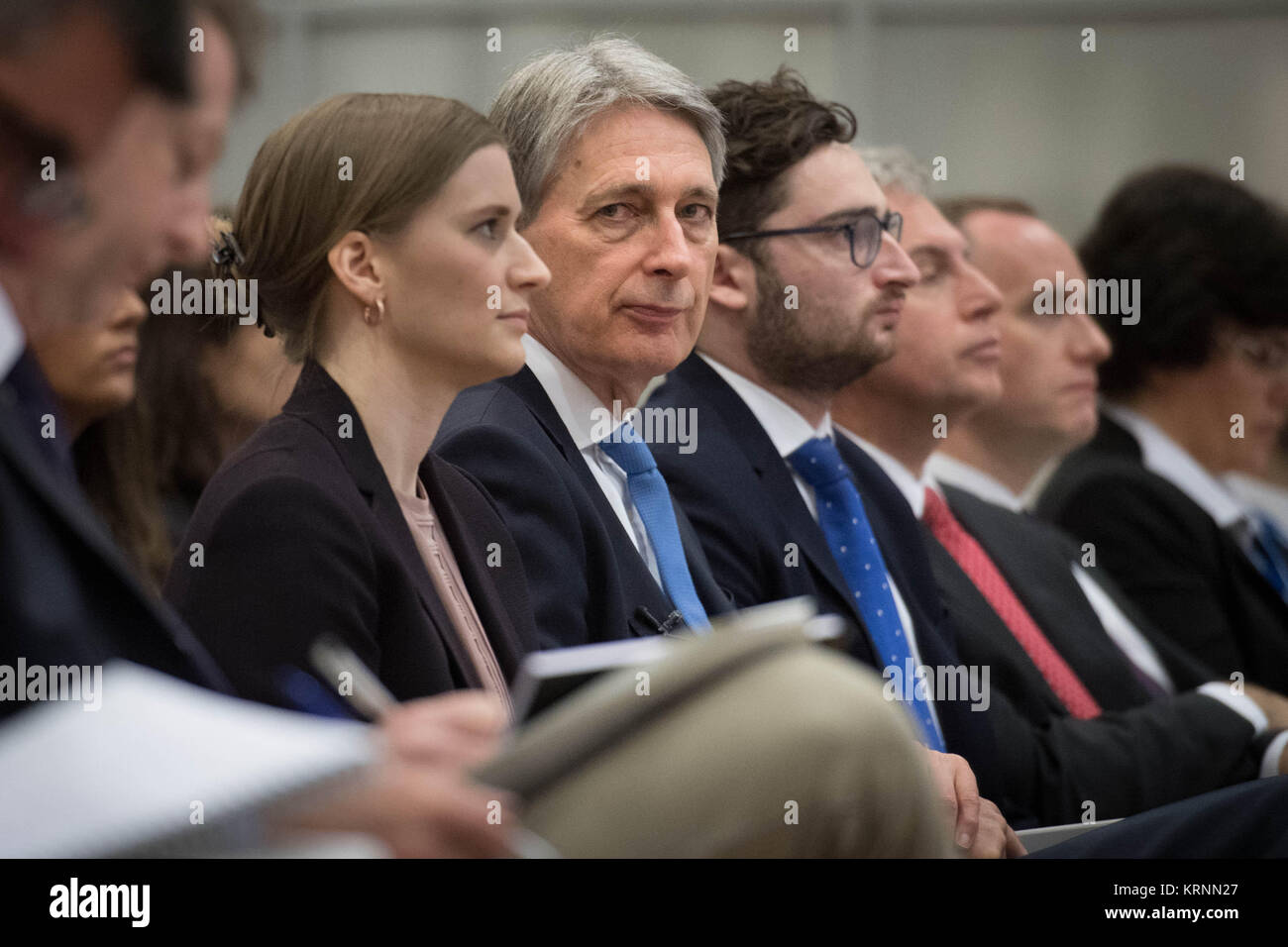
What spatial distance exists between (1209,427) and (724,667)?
351 centimetres

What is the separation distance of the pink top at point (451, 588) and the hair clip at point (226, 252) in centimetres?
40

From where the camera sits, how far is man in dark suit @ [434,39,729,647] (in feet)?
7.96

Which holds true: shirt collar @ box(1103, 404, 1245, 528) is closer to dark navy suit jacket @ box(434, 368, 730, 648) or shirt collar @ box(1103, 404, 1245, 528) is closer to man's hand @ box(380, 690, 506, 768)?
dark navy suit jacket @ box(434, 368, 730, 648)

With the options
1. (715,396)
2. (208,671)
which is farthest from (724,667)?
(715,396)

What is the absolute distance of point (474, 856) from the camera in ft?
3.56

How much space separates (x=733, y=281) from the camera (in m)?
3.11

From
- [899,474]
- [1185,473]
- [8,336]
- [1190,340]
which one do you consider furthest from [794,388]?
[8,336]

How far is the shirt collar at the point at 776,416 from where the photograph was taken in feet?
9.63

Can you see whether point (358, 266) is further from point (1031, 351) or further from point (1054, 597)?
point (1031, 351)

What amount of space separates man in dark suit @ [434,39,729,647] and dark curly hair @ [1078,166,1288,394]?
211 centimetres

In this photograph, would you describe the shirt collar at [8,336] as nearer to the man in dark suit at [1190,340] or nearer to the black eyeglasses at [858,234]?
the black eyeglasses at [858,234]
